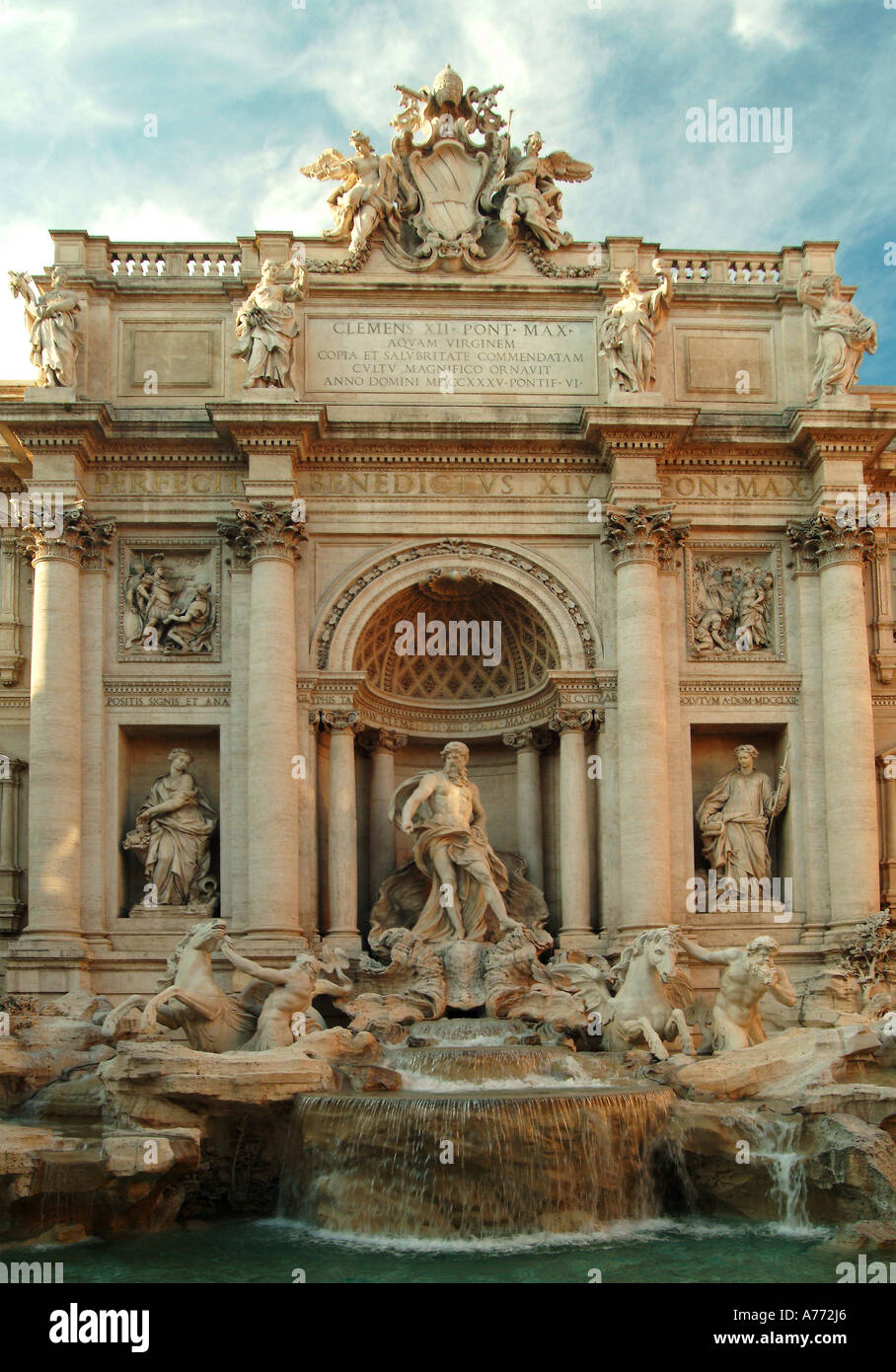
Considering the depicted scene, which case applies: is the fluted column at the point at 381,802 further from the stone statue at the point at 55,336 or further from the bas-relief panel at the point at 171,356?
the stone statue at the point at 55,336

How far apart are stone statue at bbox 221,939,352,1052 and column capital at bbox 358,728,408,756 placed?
5435mm

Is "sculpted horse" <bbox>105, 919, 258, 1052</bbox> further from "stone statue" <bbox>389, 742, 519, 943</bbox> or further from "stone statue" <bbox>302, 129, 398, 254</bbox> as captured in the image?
"stone statue" <bbox>302, 129, 398, 254</bbox>

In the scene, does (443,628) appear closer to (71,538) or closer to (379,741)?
(379,741)

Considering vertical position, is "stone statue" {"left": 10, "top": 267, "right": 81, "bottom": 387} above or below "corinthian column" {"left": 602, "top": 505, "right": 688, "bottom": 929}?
above

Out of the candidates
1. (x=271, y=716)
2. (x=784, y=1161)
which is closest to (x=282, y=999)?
(x=271, y=716)

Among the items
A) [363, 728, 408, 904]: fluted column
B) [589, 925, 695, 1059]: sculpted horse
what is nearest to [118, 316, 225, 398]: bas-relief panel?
[363, 728, 408, 904]: fluted column

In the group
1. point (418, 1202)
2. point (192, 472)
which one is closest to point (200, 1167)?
point (418, 1202)

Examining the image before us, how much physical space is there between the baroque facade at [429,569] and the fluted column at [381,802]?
0.17 ft

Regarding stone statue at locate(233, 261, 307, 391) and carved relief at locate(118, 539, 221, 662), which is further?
carved relief at locate(118, 539, 221, 662)

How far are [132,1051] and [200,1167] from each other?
4.53 feet

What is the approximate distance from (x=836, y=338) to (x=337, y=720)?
30.8 ft

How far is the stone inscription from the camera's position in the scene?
22.5 metres

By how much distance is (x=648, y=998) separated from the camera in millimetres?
18031

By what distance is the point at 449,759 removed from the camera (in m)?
20.7
